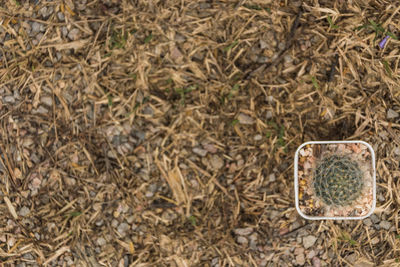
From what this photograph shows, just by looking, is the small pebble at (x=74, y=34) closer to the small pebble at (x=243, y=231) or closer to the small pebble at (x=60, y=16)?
the small pebble at (x=60, y=16)

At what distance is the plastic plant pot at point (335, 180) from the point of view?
1702 mm

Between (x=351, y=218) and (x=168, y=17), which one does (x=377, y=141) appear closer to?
(x=351, y=218)

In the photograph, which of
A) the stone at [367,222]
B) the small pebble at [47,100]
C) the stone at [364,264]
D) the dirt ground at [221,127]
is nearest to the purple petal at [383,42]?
the dirt ground at [221,127]

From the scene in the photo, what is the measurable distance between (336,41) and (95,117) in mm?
1252

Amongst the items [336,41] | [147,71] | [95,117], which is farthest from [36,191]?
[336,41]

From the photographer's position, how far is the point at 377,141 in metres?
1.90

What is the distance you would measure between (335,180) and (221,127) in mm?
581

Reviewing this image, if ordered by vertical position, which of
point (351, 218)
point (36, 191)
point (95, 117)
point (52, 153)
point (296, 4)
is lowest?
point (351, 218)

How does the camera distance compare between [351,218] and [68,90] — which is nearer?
[351,218]

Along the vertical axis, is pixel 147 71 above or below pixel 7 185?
above

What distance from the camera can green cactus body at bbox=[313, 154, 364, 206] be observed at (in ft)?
5.56

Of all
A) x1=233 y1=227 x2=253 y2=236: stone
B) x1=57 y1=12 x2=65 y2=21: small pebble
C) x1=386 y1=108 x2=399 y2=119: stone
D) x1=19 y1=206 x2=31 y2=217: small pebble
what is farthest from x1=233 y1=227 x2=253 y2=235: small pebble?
x1=57 y1=12 x2=65 y2=21: small pebble

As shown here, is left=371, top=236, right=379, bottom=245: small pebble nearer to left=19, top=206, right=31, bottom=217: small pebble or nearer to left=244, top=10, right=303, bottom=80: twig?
left=244, top=10, right=303, bottom=80: twig

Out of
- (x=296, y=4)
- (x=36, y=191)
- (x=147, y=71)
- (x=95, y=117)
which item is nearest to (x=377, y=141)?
(x=296, y=4)
